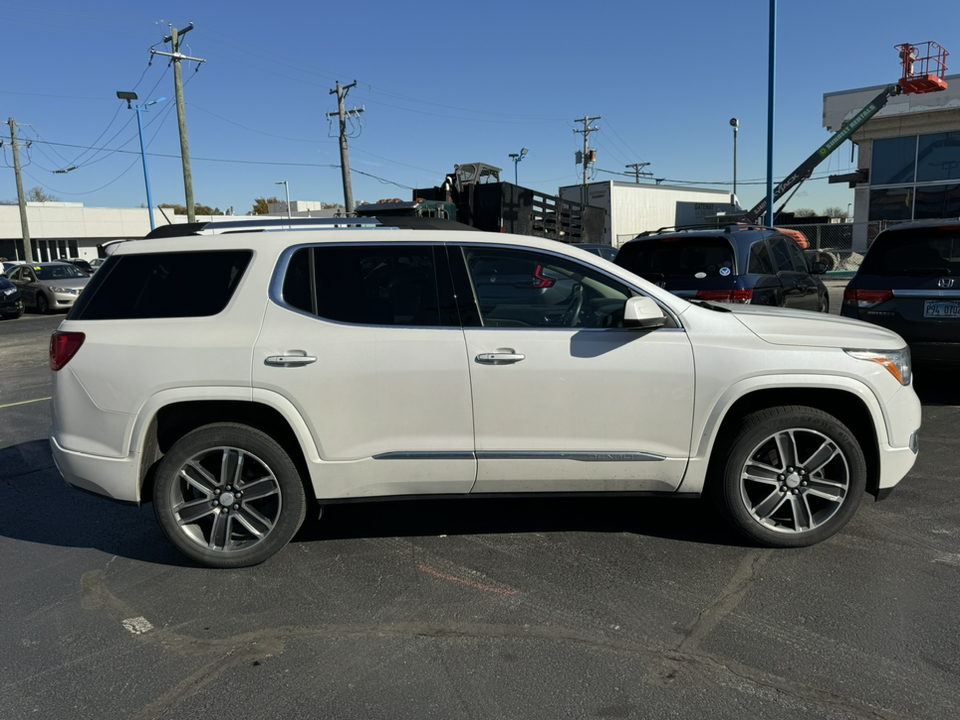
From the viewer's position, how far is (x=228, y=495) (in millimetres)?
3785

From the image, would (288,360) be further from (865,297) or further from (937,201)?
(937,201)

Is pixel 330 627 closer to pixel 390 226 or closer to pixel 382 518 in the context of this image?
pixel 382 518

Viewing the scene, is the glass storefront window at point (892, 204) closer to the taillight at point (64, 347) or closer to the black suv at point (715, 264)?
the black suv at point (715, 264)

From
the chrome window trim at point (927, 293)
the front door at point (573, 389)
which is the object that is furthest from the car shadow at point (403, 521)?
the chrome window trim at point (927, 293)

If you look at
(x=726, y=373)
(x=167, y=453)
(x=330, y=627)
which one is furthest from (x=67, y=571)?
(x=726, y=373)

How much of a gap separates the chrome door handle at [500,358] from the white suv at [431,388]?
10mm

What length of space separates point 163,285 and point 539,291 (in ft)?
6.62

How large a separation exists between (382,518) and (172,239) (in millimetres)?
2077

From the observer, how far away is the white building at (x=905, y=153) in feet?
89.8

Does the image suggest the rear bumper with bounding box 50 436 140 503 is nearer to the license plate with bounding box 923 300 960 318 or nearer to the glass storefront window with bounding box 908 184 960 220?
the license plate with bounding box 923 300 960 318

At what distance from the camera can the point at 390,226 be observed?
3.99 meters

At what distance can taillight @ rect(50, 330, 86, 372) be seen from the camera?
146 inches

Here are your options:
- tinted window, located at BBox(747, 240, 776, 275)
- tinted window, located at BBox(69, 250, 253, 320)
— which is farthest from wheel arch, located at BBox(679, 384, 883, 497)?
tinted window, located at BBox(747, 240, 776, 275)

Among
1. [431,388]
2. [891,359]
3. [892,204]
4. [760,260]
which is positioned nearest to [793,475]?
[891,359]
